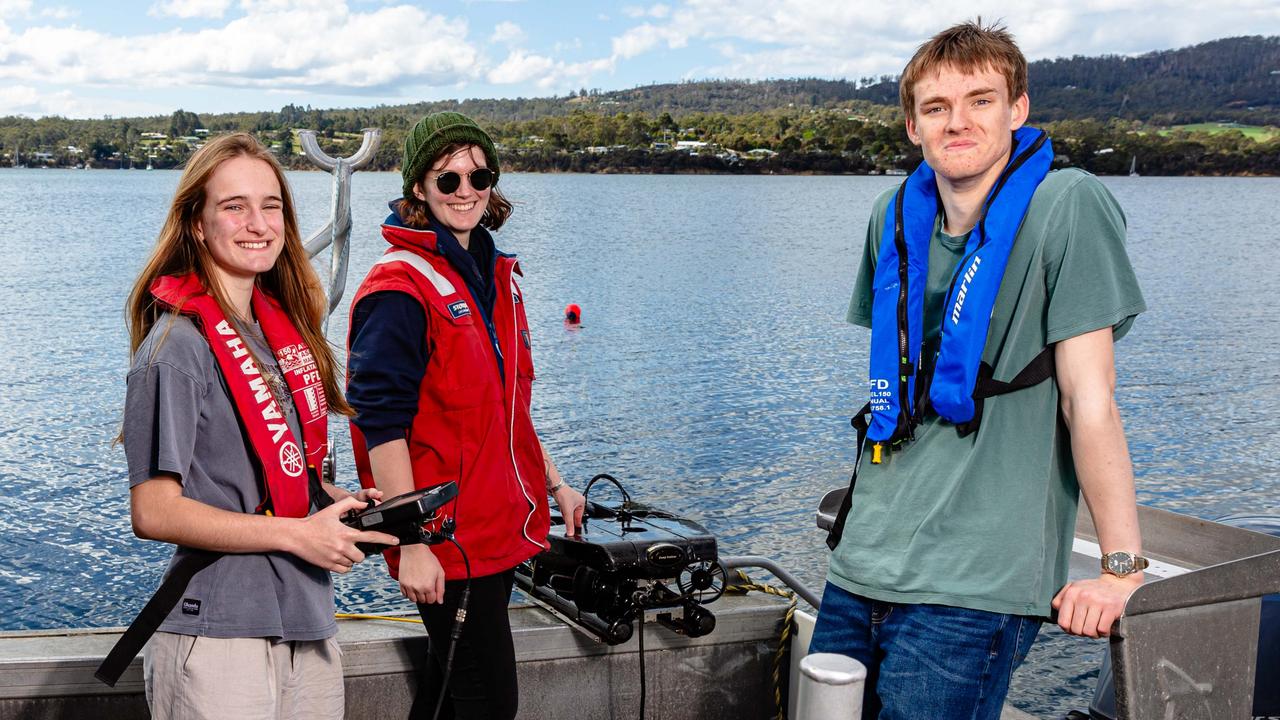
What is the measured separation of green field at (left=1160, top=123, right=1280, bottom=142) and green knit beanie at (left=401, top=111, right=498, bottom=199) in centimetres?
14789

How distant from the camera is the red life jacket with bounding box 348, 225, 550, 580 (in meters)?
2.83

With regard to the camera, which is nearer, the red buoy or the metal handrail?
the metal handrail

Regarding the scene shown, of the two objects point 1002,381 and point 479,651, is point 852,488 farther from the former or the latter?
point 479,651

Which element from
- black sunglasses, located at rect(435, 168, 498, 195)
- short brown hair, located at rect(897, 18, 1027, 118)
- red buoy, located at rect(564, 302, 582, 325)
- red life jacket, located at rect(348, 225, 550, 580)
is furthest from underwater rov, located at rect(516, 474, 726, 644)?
red buoy, located at rect(564, 302, 582, 325)

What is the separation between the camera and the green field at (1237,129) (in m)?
135

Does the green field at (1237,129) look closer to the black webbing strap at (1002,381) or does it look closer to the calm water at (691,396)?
the calm water at (691,396)

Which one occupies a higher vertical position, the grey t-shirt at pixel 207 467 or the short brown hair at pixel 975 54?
the short brown hair at pixel 975 54

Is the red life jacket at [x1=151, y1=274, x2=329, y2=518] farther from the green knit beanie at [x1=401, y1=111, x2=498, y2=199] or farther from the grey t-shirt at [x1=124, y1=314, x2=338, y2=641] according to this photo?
the green knit beanie at [x1=401, y1=111, x2=498, y2=199]

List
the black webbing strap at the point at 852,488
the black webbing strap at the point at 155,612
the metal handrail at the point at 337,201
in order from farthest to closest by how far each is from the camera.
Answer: the metal handrail at the point at 337,201 < the black webbing strap at the point at 852,488 < the black webbing strap at the point at 155,612

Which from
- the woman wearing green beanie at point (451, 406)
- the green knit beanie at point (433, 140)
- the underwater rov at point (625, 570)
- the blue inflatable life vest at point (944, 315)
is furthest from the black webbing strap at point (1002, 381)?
the underwater rov at point (625, 570)

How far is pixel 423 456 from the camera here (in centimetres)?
287

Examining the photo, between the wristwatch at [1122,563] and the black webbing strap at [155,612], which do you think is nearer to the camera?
the wristwatch at [1122,563]

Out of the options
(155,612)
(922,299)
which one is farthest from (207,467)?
(922,299)

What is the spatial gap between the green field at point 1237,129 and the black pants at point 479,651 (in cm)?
14822
